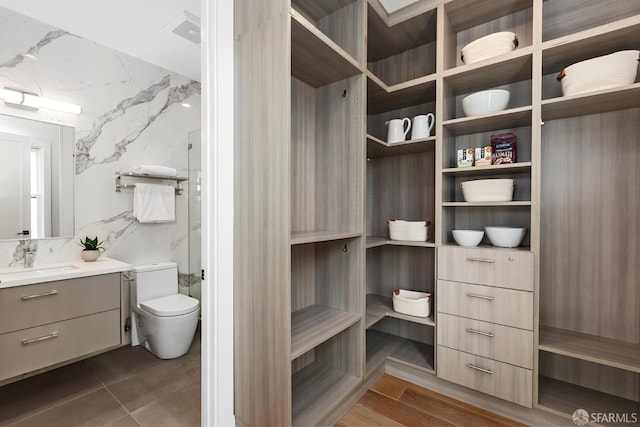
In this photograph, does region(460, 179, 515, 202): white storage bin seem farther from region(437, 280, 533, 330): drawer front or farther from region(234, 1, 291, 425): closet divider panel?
region(234, 1, 291, 425): closet divider panel

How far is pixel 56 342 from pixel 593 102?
334 cm

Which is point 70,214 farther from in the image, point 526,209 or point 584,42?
point 584,42

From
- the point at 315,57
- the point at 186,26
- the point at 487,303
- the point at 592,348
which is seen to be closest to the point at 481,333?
the point at 487,303

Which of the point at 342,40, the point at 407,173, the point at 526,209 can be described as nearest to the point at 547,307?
the point at 526,209

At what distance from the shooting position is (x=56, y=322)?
1884 mm

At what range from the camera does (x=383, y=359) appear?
204 cm

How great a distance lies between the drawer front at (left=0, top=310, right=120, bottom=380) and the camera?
172 centimetres

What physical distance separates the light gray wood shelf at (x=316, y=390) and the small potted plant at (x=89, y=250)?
1844mm

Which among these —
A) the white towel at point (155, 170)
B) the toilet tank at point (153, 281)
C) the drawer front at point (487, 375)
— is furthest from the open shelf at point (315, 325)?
the white towel at point (155, 170)

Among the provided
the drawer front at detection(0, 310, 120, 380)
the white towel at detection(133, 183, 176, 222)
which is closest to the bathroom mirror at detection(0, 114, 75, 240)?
the white towel at detection(133, 183, 176, 222)

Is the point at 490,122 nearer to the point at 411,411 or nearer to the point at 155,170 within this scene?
the point at 411,411

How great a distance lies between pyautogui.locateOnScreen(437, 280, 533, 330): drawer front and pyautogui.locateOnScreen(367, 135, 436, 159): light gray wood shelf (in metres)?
0.89

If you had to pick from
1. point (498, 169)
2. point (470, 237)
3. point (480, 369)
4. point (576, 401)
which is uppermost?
point (498, 169)

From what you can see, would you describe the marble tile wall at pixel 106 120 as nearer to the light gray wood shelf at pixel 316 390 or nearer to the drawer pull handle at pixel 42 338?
the drawer pull handle at pixel 42 338
